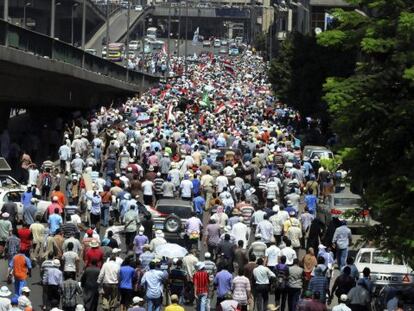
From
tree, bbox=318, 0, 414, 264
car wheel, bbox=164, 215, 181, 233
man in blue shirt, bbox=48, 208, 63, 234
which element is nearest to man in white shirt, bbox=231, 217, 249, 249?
car wheel, bbox=164, 215, 181, 233

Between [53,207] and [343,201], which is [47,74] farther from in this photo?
[53,207]

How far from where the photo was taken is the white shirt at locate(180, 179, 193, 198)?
41156mm

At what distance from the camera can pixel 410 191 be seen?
23.0 meters

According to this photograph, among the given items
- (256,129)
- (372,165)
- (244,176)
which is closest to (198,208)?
(244,176)

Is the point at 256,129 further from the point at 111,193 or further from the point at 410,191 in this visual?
the point at 410,191

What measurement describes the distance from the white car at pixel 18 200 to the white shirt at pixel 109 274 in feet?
22.4

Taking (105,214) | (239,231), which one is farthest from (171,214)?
(105,214)

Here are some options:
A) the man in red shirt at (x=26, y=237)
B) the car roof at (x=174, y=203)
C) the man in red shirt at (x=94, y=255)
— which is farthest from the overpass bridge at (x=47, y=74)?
the man in red shirt at (x=94, y=255)

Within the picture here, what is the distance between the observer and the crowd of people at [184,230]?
28.5m

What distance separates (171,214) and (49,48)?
796 inches

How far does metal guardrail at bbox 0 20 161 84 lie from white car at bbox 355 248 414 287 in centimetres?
1653

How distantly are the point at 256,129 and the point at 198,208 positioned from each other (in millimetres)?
21613

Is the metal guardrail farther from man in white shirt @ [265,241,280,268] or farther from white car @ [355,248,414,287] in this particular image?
man in white shirt @ [265,241,280,268]

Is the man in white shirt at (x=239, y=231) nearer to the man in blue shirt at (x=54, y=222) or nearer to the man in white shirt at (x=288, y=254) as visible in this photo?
the man in white shirt at (x=288, y=254)
